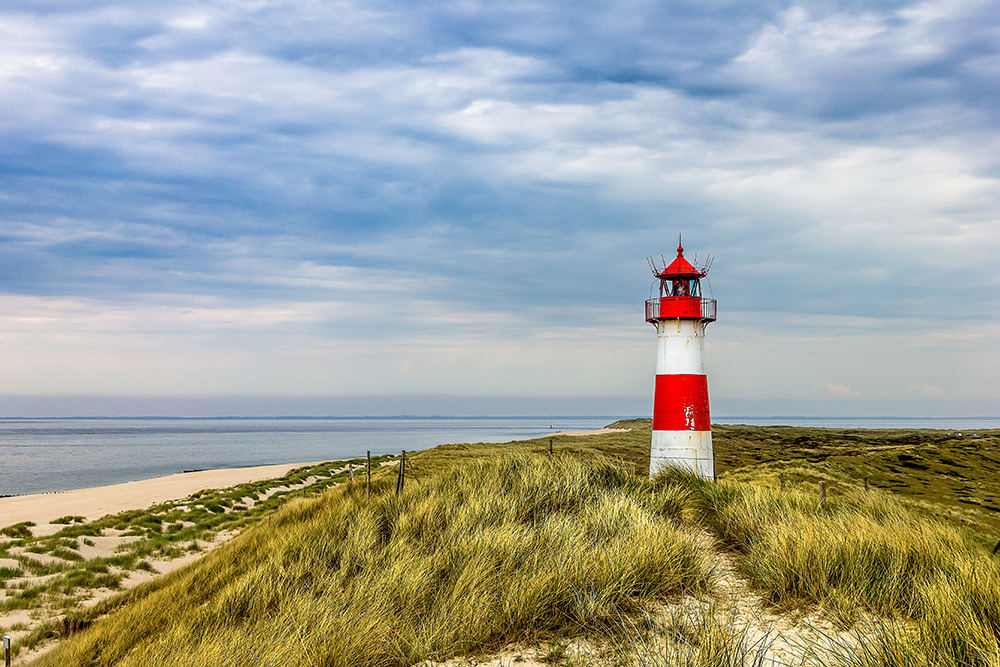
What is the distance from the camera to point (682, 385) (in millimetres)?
14773

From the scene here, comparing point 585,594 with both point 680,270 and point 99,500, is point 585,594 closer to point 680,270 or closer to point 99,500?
point 680,270

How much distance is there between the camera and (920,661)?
3770 millimetres

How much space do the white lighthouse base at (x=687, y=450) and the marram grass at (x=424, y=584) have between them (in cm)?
509

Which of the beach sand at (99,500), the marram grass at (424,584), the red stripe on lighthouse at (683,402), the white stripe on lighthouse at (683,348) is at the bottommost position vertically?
the beach sand at (99,500)

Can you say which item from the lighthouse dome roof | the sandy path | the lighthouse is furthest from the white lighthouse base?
the sandy path

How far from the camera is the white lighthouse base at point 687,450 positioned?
14.4 meters

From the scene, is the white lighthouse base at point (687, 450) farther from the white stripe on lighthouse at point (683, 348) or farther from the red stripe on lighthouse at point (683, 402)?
the white stripe on lighthouse at point (683, 348)

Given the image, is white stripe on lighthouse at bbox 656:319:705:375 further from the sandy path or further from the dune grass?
the sandy path

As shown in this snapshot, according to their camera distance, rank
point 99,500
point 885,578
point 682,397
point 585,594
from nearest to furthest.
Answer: point 585,594, point 885,578, point 682,397, point 99,500

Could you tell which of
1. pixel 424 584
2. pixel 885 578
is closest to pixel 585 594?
pixel 424 584

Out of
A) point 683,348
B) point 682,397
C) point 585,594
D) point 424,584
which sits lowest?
point 424,584

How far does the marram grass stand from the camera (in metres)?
4.88

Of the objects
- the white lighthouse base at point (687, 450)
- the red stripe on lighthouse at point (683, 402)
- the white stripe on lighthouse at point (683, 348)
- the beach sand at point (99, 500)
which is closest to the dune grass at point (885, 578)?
the white lighthouse base at point (687, 450)

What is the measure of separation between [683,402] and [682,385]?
16.1 inches
